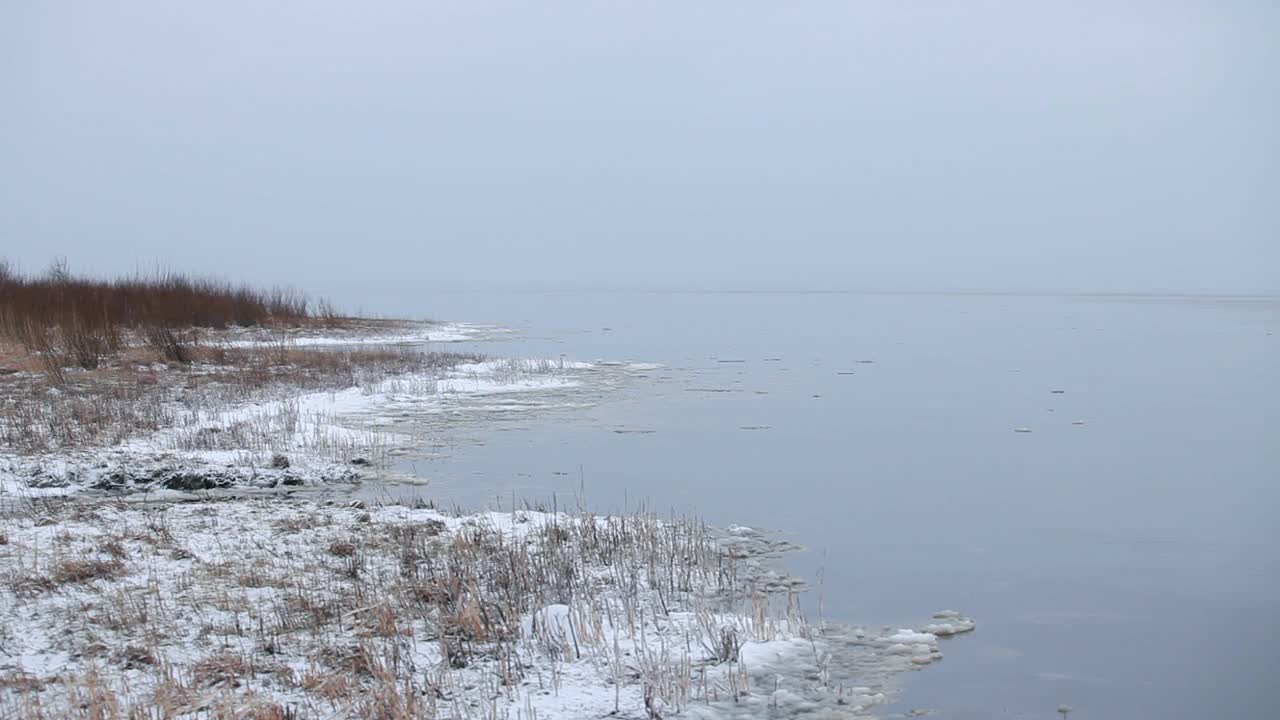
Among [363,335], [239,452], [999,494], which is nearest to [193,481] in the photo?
[239,452]

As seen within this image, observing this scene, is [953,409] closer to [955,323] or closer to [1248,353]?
[1248,353]

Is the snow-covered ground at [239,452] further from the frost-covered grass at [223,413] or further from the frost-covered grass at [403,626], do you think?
the frost-covered grass at [403,626]

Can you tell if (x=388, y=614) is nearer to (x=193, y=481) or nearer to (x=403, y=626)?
(x=403, y=626)

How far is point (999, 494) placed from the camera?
11.1 meters

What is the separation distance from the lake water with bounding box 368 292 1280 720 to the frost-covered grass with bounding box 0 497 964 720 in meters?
0.80

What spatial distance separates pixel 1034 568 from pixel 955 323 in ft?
152

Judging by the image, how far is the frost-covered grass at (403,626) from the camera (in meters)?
4.83

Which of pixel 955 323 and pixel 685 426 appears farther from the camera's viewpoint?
pixel 955 323

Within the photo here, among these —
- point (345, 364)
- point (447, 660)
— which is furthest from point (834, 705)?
point (345, 364)

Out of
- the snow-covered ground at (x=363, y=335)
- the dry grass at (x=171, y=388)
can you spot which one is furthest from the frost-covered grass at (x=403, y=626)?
the snow-covered ground at (x=363, y=335)

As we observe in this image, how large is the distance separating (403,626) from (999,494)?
7795mm

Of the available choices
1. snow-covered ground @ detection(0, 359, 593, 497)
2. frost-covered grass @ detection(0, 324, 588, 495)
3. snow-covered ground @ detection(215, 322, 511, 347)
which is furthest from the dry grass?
snow-covered ground @ detection(215, 322, 511, 347)

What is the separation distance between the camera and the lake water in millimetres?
6156

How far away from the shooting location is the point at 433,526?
8086mm
